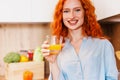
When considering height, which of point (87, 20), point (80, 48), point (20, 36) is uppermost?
point (87, 20)

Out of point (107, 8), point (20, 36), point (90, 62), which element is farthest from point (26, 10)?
point (90, 62)

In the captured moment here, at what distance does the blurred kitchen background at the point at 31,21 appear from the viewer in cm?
193

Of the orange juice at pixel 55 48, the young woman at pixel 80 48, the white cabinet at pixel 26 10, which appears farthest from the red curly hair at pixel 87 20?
the white cabinet at pixel 26 10

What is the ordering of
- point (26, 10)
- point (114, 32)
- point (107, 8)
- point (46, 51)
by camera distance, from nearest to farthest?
point (46, 51) → point (107, 8) → point (26, 10) → point (114, 32)

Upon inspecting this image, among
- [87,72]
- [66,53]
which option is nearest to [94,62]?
[87,72]

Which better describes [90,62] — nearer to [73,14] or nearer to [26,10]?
[73,14]

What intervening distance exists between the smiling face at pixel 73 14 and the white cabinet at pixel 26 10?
0.57m

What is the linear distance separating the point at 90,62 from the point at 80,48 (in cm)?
11

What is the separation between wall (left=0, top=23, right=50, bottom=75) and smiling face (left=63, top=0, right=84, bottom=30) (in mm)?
977

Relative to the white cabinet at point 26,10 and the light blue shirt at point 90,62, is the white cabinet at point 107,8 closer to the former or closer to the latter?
the light blue shirt at point 90,62

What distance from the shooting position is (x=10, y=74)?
82.4 inches

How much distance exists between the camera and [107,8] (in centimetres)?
175

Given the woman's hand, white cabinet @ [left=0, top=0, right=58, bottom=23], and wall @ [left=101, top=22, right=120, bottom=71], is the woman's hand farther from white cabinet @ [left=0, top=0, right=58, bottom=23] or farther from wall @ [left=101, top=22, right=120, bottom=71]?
wall @ [left=101, top=22, right=120, bottom=71]

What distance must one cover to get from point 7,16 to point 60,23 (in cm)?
61
